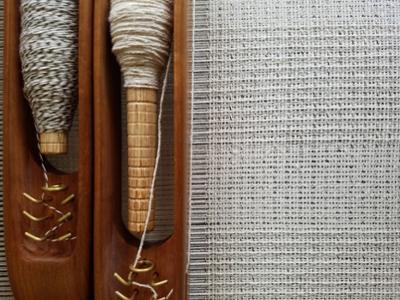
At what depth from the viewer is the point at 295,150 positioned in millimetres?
575

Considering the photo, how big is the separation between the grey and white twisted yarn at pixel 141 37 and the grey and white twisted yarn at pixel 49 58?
0.06 meters

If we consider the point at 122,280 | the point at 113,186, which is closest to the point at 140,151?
the point at 113,186

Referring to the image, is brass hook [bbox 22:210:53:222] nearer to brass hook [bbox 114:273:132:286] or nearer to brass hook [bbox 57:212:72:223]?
brass hook [bbox 57:212:72:223]

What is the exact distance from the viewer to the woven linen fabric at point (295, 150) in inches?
22.4

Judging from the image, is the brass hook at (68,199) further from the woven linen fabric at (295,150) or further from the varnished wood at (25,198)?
the woven linen fabric at (295,150)

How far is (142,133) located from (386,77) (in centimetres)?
36

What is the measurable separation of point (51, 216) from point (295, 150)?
0.36 metres

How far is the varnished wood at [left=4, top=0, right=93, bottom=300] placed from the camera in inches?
19.9

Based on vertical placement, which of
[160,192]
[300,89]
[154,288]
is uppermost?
[300,89]

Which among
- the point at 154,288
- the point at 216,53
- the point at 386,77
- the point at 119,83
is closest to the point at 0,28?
the point at 119,83

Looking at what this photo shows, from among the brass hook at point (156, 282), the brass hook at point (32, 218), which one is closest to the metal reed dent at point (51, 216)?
the brass hook at point (32, 218)

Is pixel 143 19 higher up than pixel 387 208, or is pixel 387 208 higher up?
pixel 143 19

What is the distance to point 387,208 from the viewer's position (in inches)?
22.4

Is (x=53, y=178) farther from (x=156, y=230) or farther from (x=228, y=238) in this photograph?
(x=228, y=238)
